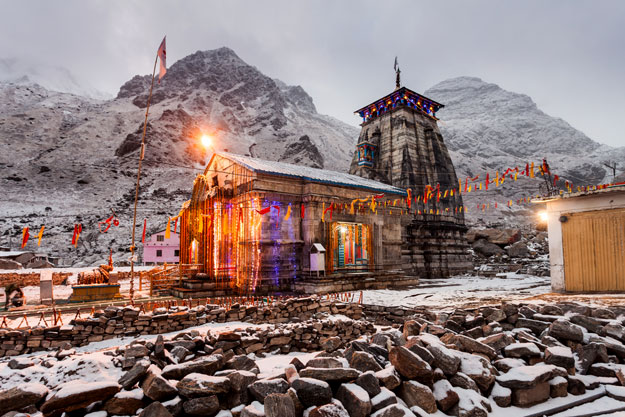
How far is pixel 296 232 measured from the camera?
16812 mm

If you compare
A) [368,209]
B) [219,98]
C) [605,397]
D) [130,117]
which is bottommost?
[605,397]

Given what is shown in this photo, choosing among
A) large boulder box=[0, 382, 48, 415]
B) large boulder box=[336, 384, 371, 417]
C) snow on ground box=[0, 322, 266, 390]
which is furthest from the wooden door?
large boulder box=[0, 382, 48, 415]

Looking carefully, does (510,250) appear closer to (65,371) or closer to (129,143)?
(65,371)

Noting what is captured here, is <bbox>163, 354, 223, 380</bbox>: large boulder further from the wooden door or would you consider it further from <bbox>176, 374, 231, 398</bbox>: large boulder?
the wooden door

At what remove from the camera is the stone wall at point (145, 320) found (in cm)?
876

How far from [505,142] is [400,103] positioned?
374 ft

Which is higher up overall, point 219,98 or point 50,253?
point 219,98

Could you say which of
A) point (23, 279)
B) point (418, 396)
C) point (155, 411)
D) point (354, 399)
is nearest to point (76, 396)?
point (155, 411)

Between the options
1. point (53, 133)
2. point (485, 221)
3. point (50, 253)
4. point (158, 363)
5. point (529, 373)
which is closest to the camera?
point (529, 373)

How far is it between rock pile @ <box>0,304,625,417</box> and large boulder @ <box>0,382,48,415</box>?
13 mm

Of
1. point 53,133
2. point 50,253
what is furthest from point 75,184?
point 53,133

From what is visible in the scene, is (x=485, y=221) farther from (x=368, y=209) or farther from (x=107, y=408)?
(x=107, y=408)

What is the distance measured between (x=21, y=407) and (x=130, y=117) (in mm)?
112912

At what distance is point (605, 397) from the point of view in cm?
510
